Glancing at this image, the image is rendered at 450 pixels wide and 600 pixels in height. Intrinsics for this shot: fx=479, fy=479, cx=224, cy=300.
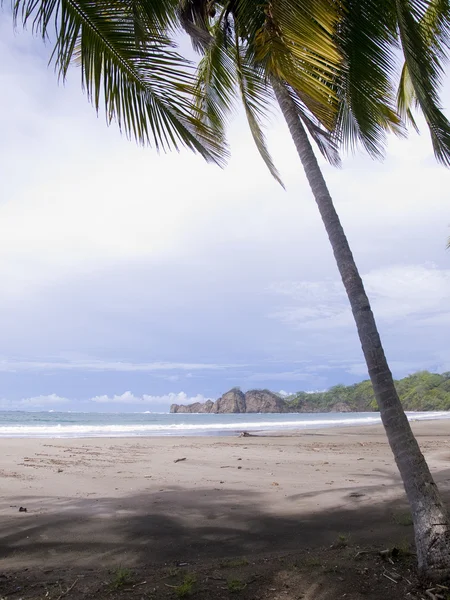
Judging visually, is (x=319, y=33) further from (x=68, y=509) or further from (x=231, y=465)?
(x=231, y=465)

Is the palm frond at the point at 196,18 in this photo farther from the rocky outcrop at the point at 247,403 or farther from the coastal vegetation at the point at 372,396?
the rocky outcrop at the point at 247,403


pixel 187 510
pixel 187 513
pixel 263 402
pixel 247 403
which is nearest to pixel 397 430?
pixel 187 513

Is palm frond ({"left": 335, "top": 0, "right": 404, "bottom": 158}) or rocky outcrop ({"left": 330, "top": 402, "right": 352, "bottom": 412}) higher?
palm frond ({"left": 335, "top": 0, "right": 404, "bottom": 158})

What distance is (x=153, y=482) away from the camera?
760 cm

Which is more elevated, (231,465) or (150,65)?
(150,65)

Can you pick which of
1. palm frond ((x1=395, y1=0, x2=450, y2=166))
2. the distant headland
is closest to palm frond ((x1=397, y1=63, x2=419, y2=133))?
palm frond ((x1=395, y1=0, x2=450, y2=166))

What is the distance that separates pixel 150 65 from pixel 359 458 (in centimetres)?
944

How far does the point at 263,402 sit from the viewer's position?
96688mm

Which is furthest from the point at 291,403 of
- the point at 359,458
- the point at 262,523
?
the point at 262,523

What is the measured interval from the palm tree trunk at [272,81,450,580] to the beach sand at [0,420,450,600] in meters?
0.82

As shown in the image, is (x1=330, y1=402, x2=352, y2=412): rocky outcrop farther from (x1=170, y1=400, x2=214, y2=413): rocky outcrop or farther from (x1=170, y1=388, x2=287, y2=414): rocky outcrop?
(x1=170, y1=400, x2=214, y2=413): rocky outcrop

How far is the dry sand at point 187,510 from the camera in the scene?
14.2 ft

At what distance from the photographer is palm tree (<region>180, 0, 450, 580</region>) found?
139 inches

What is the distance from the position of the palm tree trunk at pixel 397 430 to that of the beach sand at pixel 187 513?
82cm
